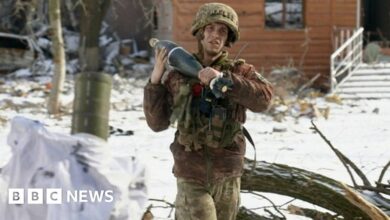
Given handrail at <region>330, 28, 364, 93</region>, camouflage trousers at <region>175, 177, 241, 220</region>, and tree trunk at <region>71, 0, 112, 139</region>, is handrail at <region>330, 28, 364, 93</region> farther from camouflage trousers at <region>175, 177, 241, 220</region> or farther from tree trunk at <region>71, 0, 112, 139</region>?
camouflage trousers at <region>175, 177, 241, 220</region>

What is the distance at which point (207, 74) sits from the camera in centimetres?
304

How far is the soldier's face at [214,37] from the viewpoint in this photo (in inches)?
128

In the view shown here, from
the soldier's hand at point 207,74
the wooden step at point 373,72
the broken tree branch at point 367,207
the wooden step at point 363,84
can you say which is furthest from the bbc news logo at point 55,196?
the wooden step at point 373,72

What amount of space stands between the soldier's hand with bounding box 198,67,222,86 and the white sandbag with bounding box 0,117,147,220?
0.64m

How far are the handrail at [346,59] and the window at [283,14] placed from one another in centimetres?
162

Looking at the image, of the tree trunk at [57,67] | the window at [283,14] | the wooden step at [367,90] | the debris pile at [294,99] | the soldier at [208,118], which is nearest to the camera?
the soldier at [208,118]

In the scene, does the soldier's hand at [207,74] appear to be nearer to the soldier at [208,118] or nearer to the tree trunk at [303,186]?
the soldier at [208,118]

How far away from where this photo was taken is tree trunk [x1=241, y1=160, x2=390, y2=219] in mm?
4324

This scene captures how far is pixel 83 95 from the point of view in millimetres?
4656

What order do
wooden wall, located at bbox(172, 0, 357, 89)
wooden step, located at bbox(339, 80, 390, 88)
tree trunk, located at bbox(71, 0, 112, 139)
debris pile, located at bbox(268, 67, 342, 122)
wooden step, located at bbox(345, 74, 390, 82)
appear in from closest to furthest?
tree trunk, located at bbox(71, 0, 112, 139)
debris pile, located at bbox(268, 67, 342, 122)
wooden step, located at bbox(339, 80, 390, 88)
wooden step, located at bbox(345, 74, 390, 82)
wooden wall, located at bbox(172, 0, 357, 89)

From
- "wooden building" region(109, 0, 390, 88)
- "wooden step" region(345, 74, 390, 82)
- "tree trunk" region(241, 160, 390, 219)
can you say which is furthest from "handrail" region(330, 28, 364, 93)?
"tree trunk" region(241, 160, 390, 219)

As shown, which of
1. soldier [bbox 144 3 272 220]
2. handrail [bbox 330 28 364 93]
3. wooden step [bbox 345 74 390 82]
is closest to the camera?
soldier [bbox 144 3 272 220]

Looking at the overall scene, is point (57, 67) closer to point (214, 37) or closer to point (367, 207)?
point (367, 207)

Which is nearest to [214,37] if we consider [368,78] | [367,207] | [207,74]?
[207,74]
